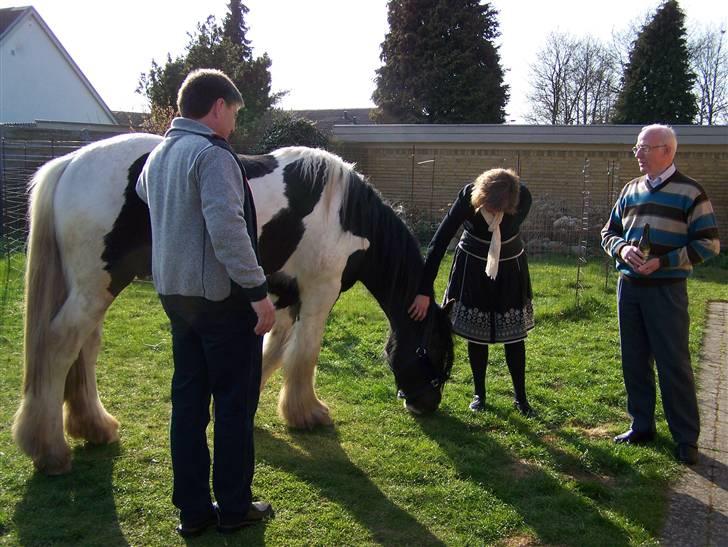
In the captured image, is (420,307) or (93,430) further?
(420,307)

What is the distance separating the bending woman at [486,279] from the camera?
423 cm

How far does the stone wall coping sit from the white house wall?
12347 mm

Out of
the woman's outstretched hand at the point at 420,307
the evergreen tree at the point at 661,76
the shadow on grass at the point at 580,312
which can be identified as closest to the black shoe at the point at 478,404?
the woman's outstretched hand at the point at 420,307

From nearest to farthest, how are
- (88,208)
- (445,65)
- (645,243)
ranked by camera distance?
(88,208) → (645,243) → (445,65)

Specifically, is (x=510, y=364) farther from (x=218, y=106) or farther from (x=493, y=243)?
(x=218, y=106)

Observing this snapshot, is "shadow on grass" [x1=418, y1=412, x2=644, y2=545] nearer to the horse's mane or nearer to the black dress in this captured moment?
the black dress

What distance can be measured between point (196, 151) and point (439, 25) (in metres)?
25.4

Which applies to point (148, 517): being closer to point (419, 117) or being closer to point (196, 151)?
point (196, 151)

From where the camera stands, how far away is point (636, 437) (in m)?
4.03

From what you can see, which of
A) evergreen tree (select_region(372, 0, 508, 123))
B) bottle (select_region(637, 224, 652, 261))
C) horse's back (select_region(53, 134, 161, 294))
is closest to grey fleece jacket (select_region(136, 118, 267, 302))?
horse's back (select_region(53, 134, 161, 294))

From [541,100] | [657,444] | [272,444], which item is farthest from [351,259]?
[541,100]

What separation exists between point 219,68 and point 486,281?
19.0 metres

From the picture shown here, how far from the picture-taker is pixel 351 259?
4297 millimetres

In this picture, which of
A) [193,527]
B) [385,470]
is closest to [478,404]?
[385,470]
